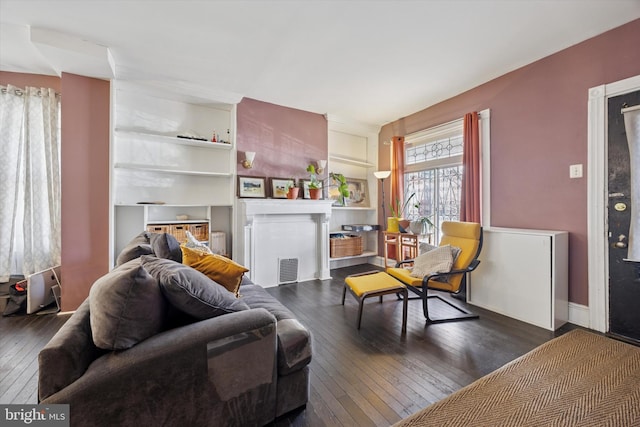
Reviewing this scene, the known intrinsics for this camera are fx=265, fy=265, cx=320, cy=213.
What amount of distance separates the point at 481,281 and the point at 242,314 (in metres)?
2.80

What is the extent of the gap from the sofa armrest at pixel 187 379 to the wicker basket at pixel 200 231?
2.39 m

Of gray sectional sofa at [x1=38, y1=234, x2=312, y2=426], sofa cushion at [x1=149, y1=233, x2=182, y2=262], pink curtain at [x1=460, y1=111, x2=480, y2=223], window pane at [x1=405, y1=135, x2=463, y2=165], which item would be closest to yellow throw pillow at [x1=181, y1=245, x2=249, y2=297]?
sofa cushion at [x1=149, y1=233, x2=182, y2=262]

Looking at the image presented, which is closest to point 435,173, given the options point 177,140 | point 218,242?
point 218,242

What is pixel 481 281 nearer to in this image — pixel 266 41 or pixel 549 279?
pixel 549 279

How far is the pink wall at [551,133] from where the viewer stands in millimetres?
2389

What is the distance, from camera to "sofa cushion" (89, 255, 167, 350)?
102 cm

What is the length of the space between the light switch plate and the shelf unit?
279 cm

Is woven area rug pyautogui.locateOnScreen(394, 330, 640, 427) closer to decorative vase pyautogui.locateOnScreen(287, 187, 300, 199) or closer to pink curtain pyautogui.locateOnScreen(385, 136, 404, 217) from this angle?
pink curtain pyautogui.locateOnScreen(385, 136, 404, 217)

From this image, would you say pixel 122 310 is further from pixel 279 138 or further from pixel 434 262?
pixel 279 138

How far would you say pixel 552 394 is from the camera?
4.99 ft

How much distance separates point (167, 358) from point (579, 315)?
343 centimetres

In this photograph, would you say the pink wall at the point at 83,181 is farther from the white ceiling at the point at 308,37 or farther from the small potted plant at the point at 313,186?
the small potted plant at the point at 313,186

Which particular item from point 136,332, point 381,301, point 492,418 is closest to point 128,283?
point 136,332

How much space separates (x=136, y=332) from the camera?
42.0 inches
